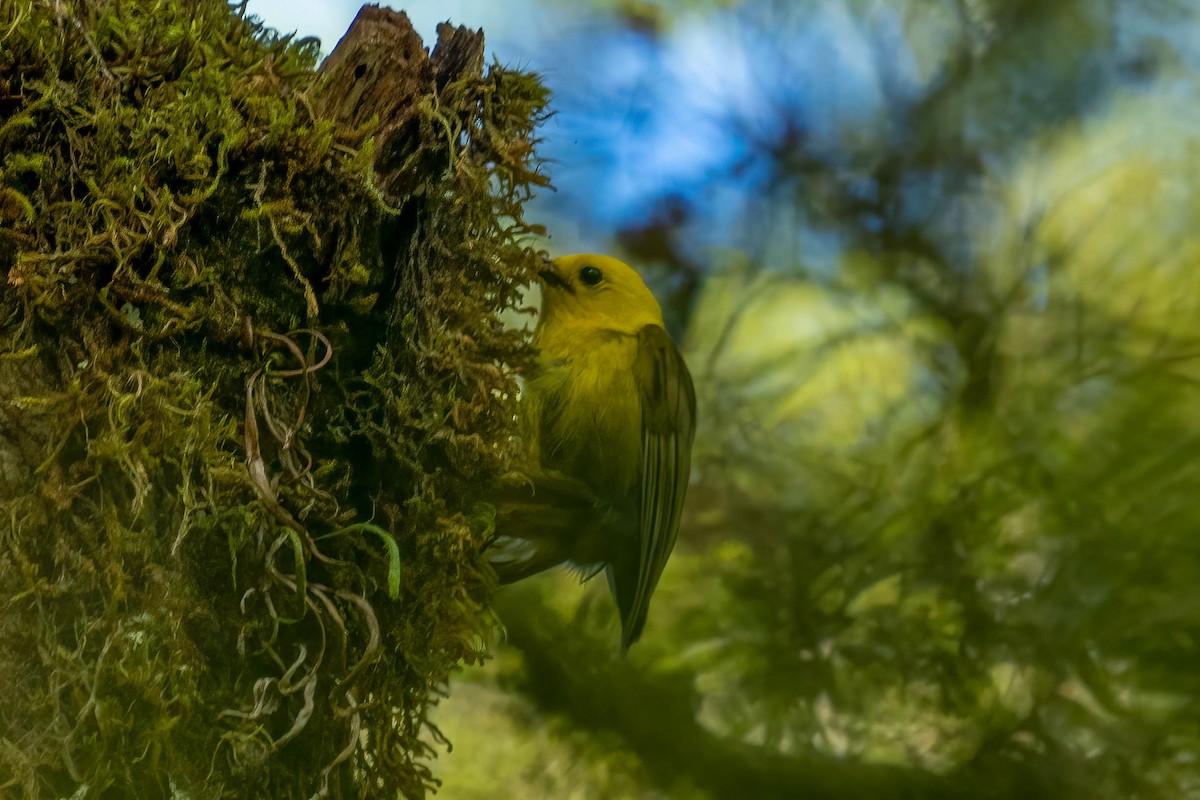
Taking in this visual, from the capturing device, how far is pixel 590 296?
1.60 m

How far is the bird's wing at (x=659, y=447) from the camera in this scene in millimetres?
1530

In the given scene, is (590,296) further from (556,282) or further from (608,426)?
(608,426)

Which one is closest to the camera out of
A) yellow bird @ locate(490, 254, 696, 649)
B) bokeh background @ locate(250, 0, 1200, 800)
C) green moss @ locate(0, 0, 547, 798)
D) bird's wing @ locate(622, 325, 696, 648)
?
green moss @ locate(0, 0, 547, 798)

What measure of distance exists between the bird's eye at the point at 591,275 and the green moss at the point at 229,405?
639 millimetres

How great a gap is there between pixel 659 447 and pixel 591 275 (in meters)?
0.33

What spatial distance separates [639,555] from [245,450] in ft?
2.79

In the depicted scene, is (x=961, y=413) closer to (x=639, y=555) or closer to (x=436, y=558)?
(x=639, y=555)

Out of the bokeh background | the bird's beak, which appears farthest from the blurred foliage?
the bird's beak

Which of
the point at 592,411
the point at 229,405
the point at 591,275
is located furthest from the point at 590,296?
the point at 229,405

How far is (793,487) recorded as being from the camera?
228cm

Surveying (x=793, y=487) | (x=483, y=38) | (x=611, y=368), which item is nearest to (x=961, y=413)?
(x=793, y=487)

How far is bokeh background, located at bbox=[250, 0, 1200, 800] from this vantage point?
216cm

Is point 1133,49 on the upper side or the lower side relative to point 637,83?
upper

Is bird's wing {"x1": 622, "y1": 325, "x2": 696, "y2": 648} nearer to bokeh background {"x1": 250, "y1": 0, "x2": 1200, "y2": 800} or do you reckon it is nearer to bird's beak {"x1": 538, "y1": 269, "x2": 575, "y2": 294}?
bird's beak {"x1": 538, "y1": 269, "x2": 575, "y2": 294}
